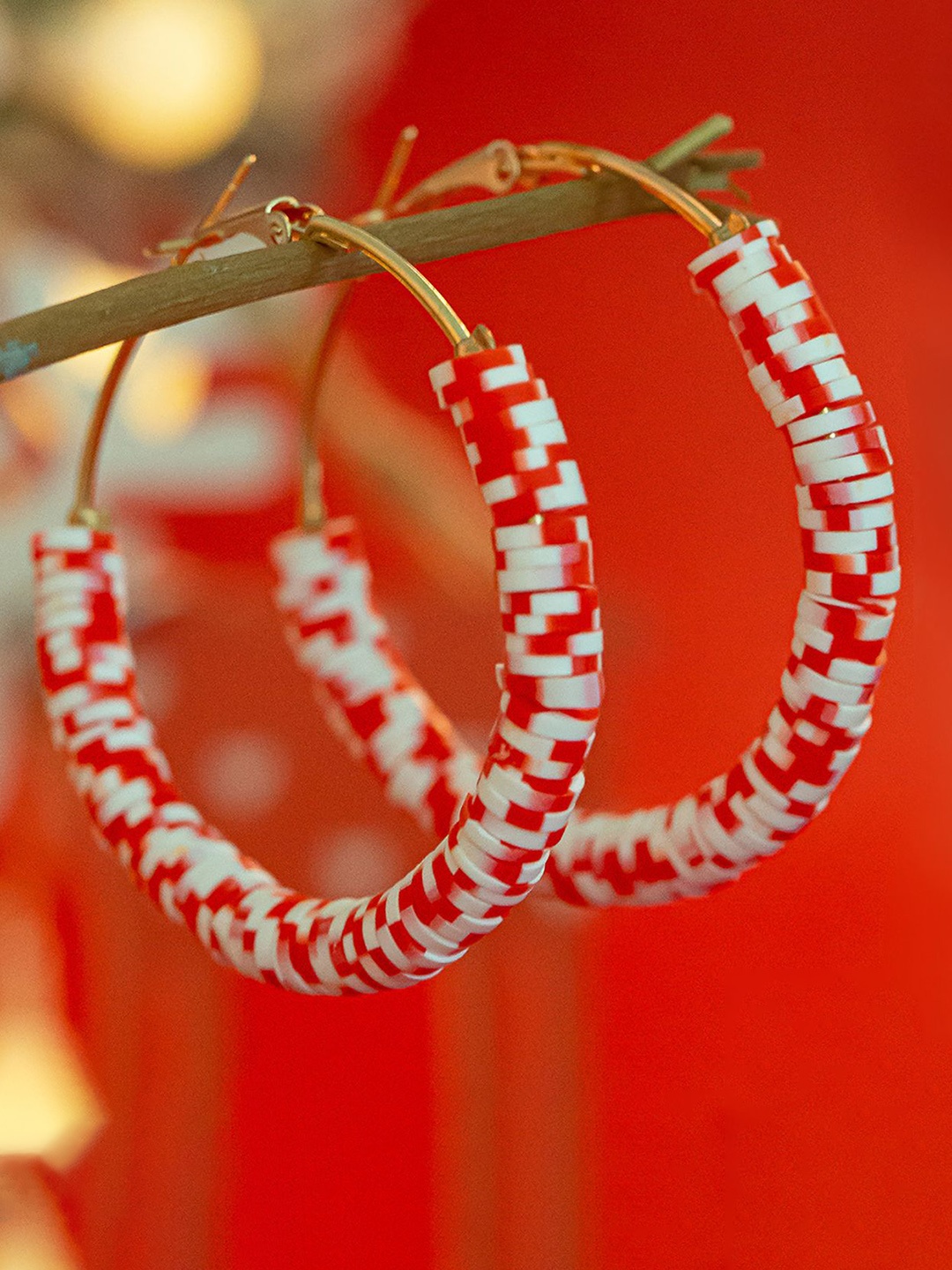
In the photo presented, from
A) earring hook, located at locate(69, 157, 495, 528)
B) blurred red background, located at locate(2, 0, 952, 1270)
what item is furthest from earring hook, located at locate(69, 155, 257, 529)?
blurred red background, located at locate(2, 0, 952, 1270)

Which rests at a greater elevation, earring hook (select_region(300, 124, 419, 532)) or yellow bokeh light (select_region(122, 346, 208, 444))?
yellow bokeh light (select_region(122, 346, 208, 444))

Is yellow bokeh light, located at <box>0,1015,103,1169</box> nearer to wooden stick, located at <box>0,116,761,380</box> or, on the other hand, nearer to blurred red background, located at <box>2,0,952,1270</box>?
blurred red background, located at <box>2,0,952,1270</box>

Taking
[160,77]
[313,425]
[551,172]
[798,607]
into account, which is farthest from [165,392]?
[798,607]

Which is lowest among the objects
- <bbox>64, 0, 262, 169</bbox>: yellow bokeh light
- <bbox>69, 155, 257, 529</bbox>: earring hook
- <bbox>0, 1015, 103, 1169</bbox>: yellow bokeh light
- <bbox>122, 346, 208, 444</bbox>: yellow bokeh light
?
<bbox>0, 1015, 103, 1169</bbox>: yellow bokeh light

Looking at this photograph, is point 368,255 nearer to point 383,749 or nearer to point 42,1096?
point 383,749

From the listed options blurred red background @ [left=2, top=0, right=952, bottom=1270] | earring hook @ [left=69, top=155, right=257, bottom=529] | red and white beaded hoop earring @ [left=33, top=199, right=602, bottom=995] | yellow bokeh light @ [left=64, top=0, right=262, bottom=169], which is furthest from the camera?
yellow bokeh light @ [left=64, top=0, right=262, bottom=169]

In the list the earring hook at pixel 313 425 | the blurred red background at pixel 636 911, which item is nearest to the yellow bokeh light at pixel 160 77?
the blurred red background at pixel 636 911
